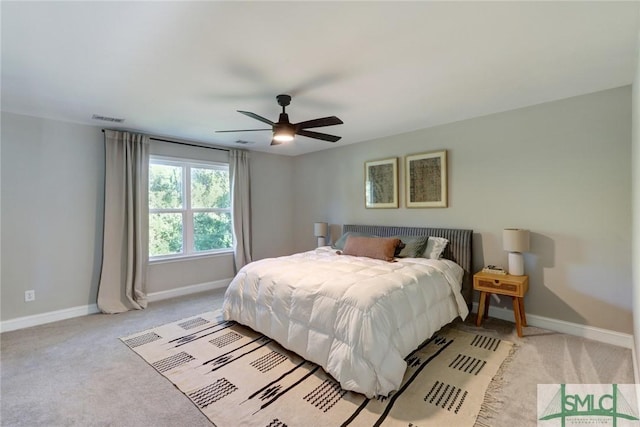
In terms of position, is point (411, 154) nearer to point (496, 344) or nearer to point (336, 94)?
point (336, 94)

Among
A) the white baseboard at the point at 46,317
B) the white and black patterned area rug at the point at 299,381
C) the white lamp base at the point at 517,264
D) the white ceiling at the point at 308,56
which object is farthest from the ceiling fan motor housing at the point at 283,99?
the white baseboard at the point at 46,317

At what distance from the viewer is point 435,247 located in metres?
3.51

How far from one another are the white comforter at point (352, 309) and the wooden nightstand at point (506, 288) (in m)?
0.26

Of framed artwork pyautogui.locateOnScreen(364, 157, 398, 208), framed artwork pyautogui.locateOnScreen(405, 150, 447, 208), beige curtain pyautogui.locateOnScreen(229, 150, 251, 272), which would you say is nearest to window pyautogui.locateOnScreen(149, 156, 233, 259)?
beige curtain pyautogui.locateOnScreen(229, 150, 251, 272)

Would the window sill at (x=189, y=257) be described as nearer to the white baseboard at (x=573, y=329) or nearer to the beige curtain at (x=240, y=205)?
the beige curtain at (x=240, y=205)

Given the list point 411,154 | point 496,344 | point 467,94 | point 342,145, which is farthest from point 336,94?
point 496,344

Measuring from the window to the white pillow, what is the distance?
3.28 m

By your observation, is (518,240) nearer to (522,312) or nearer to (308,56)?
(522,312)

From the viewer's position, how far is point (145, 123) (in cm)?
362

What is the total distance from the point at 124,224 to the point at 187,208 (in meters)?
0.91

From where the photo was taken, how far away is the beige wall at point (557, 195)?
2668mm

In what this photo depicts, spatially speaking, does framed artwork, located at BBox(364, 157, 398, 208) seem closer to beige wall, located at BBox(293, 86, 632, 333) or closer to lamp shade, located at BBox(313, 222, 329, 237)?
beige wall, located at BBox(293, 86, 632, 333)

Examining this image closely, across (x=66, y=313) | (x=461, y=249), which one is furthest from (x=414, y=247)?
(x=66, y=313)

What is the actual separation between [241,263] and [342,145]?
105 inches
